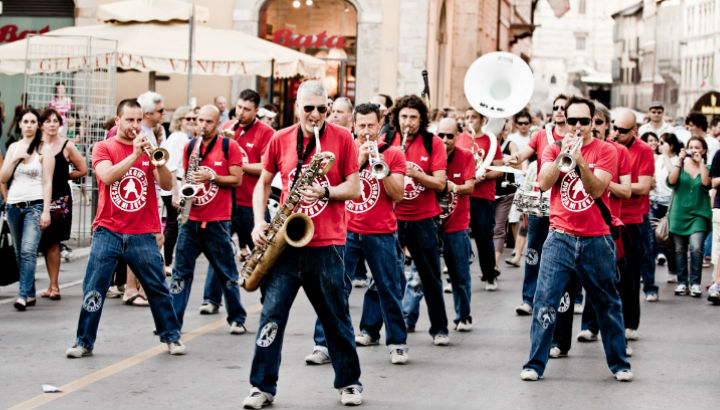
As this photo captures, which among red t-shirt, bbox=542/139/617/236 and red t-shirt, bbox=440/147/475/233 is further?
red t-shirt, bbox=440/147/475/233

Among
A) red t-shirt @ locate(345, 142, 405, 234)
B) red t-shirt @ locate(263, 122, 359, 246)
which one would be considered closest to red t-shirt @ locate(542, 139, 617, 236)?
red t-shirt @ locate(345, 142, 405, 234)

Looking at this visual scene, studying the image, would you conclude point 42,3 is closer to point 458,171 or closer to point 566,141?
point 458,171

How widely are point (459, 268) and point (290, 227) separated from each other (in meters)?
3.45

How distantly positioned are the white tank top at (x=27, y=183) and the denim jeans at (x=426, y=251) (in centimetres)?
384

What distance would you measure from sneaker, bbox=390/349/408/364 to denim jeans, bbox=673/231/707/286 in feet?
18.4

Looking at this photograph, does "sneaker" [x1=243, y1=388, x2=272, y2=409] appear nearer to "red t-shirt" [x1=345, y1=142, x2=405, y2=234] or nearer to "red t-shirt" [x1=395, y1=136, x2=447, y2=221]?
"red t-shirt" [x1=345, y1=142, x2=405, y2=234]

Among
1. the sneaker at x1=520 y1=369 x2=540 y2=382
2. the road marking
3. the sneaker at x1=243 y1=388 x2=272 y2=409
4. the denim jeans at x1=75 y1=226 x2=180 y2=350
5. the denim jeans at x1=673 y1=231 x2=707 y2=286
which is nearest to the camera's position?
the sneaker at x1=243 y1=388 x2=272 y2=409

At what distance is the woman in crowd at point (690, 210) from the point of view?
12781mm

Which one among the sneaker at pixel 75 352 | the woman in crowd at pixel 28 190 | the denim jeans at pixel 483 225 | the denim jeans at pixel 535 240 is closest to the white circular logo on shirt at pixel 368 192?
the sneaker at pixel 75 352

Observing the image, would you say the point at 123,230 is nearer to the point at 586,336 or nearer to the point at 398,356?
the point at 398,356

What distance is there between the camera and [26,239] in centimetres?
1055

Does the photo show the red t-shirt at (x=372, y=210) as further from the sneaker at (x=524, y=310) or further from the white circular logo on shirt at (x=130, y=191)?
the sneaker at (x=524, y=310)

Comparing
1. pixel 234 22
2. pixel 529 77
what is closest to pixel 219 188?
pixel 529 77

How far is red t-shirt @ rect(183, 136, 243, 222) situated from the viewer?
9359mm
